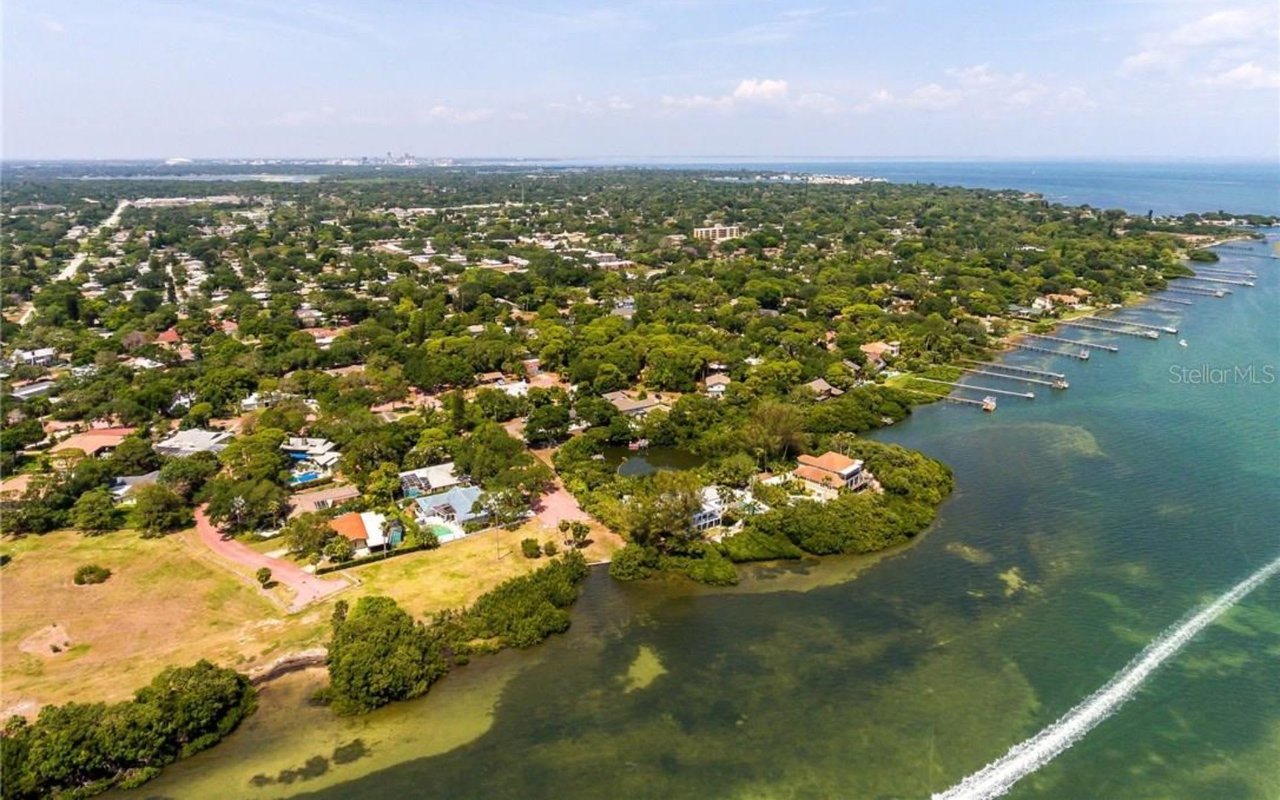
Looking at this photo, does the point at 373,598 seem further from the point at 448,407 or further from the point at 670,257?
the point at 670,257

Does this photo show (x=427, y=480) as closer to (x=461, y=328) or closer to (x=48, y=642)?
(x=48, y=642)

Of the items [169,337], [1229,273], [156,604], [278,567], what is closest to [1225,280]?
[1229,273]

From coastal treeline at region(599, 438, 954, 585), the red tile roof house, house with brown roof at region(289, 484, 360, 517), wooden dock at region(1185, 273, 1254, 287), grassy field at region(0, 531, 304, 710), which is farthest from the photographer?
wooden dock at region(1185, 273, 1254, 287)

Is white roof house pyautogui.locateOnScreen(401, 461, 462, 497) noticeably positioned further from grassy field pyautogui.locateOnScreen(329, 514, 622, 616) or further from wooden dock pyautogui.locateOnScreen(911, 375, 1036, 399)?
wooden dock pyautogui.locateOnScreen(911, 375, 1036, 399)

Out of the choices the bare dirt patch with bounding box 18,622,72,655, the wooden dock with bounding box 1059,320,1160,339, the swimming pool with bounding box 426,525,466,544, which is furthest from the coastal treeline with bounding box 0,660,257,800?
the wooden dock with bounding box 1059,320,1160,339

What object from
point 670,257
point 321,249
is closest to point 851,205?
point 670,257

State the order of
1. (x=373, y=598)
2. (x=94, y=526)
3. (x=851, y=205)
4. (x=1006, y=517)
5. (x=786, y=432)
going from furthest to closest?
(x=851, y=205) < (x=786, y=432) < (x=1006, y=517) < (x=94, y=526) < (x=373, y=598)

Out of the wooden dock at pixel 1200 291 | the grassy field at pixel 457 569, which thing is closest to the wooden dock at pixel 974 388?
the grassy field at pixel 457 569
